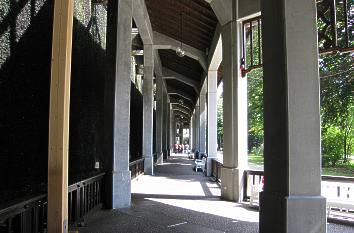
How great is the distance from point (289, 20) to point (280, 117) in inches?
56.7

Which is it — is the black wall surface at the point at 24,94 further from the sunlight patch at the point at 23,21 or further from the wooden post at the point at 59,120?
the wooden post at the point at 59,120

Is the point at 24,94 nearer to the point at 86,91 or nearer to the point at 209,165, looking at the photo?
the point at 86,91

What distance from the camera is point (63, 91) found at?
16.9ft

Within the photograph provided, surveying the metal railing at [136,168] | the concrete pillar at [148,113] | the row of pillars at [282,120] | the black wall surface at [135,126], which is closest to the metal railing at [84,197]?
the row of pillars at [282,120]

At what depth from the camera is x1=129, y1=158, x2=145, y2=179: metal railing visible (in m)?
16.2

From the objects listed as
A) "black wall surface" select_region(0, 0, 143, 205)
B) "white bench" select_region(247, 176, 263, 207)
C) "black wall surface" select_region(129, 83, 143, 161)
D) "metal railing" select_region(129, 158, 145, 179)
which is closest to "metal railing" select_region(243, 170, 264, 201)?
"white bench" select_region(247, 176, 263, 207)

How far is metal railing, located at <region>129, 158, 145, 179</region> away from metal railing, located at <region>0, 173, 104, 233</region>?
23.1ft

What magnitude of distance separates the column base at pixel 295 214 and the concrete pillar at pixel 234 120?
564 centimetres

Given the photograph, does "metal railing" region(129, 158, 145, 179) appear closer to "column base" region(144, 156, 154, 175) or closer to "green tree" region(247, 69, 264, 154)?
"column base" region(144, 156, 154, 175)

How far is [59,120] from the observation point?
5117 millimetres

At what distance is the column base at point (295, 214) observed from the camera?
563cm

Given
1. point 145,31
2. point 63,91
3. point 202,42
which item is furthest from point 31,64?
point 202,42

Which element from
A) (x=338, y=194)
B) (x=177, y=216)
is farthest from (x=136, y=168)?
(x=338, y=194)

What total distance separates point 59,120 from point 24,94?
2.17m
